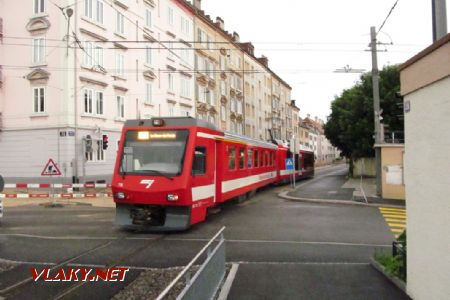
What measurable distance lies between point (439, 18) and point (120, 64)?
977 inches

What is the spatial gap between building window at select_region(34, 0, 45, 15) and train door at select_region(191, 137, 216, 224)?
19.0 m

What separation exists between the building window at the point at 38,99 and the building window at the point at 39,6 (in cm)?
469

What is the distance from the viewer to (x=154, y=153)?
35.9ft

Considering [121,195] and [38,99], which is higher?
[38,99]

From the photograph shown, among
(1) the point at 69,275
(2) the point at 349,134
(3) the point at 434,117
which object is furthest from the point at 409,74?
(2) the point at 349,134

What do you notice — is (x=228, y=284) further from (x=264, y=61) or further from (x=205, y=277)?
(x=264, y=61)

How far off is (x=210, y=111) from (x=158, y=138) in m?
34.5

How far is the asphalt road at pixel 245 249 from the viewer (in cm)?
616

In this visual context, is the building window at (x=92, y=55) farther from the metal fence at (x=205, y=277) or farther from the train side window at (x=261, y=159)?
the metal fence at (x=205, y=277)

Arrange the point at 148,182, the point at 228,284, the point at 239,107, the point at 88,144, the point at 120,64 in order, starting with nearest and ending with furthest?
the point at 228,284 → the point at 148,182 → the point at 88,144 → the point at 120,64 → the point at 239,107

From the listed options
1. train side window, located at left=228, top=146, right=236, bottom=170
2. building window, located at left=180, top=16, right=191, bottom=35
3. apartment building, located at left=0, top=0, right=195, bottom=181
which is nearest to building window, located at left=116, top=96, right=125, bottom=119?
apartment building, located at left=0, top=0, right=195, bottom=181

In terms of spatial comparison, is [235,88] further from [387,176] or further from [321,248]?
[321,248]

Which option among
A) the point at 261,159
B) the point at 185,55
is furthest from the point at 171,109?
the point at 261,159

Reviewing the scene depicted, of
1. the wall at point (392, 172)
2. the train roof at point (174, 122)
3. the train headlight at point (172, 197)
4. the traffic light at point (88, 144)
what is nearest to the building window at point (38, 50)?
the traffic light at point (88, 144)
